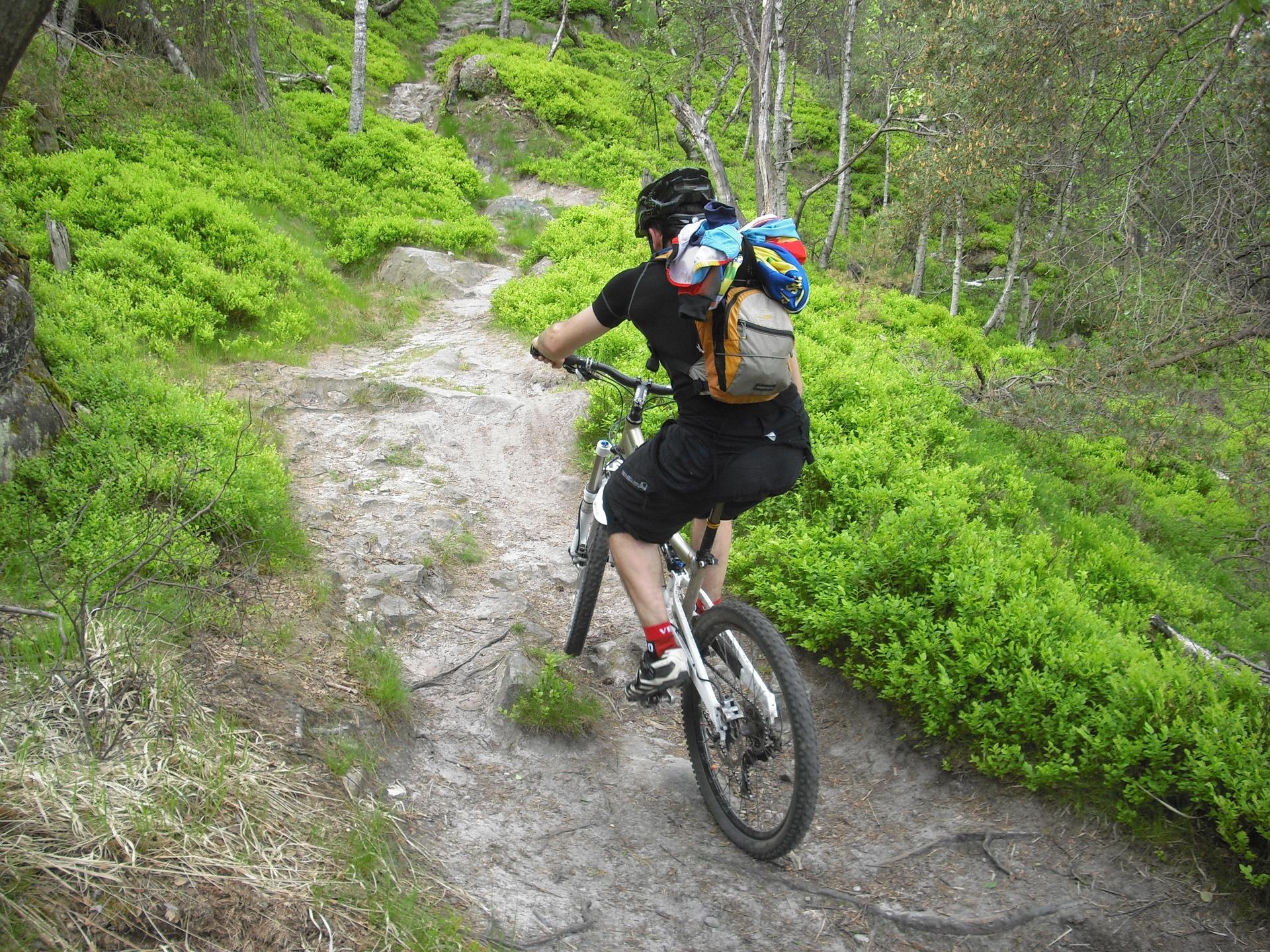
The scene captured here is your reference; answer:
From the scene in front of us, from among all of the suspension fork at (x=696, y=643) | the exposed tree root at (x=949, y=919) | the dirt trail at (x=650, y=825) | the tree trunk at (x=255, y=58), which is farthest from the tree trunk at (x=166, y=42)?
the exposed tree root at (x=949, y=919)

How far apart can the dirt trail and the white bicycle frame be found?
0.73m

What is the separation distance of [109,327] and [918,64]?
14.9 m

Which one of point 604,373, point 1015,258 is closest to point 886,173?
point 1015,258

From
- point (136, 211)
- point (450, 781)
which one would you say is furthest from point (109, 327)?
point (450, 781)

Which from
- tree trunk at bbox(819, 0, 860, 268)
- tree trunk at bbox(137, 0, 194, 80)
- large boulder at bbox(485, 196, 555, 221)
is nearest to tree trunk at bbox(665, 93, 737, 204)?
tree trunk at bbox(819, 0, 860, 268)

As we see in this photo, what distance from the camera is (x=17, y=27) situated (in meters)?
2.25

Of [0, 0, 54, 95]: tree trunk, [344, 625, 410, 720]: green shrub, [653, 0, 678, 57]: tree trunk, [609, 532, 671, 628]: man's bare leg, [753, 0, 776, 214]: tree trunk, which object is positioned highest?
[653, 0, 678, 57]: tree trunk

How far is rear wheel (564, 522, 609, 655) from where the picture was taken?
4371mm

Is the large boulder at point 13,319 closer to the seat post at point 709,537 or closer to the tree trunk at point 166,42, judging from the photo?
the seat post at point 709,537

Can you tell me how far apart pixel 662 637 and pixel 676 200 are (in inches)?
78.0

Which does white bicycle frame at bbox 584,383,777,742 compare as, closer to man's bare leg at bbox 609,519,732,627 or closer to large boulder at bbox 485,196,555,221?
man's bare leg at bbox 609,519,732,627

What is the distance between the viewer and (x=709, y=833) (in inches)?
145

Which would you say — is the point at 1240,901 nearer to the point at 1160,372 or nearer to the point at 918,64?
the point at 1160,372

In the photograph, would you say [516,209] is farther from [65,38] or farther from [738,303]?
[738,303]
